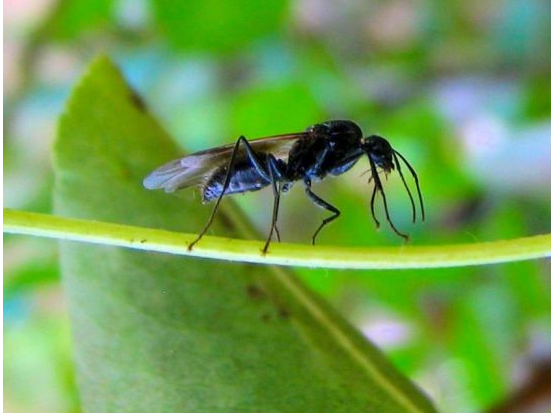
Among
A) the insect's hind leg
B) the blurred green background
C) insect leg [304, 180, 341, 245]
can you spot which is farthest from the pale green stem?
the blurred green background

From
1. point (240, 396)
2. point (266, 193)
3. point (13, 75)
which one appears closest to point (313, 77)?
point (266, 193)

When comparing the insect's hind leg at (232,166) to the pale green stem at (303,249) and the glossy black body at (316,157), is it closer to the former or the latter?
the glossy black body at (316,157)

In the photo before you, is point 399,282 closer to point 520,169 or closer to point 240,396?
point 520,169

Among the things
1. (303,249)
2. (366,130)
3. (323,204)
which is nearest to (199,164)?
(323,204)

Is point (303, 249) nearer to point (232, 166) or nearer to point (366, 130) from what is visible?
point (232, 166)

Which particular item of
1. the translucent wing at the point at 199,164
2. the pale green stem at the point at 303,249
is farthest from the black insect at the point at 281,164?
the pale green stem at the point at 303,249

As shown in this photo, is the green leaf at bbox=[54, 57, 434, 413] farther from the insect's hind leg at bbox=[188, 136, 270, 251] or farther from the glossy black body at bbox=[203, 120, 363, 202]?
the glossy black body at bbox=[203, 120, 363, 202]
